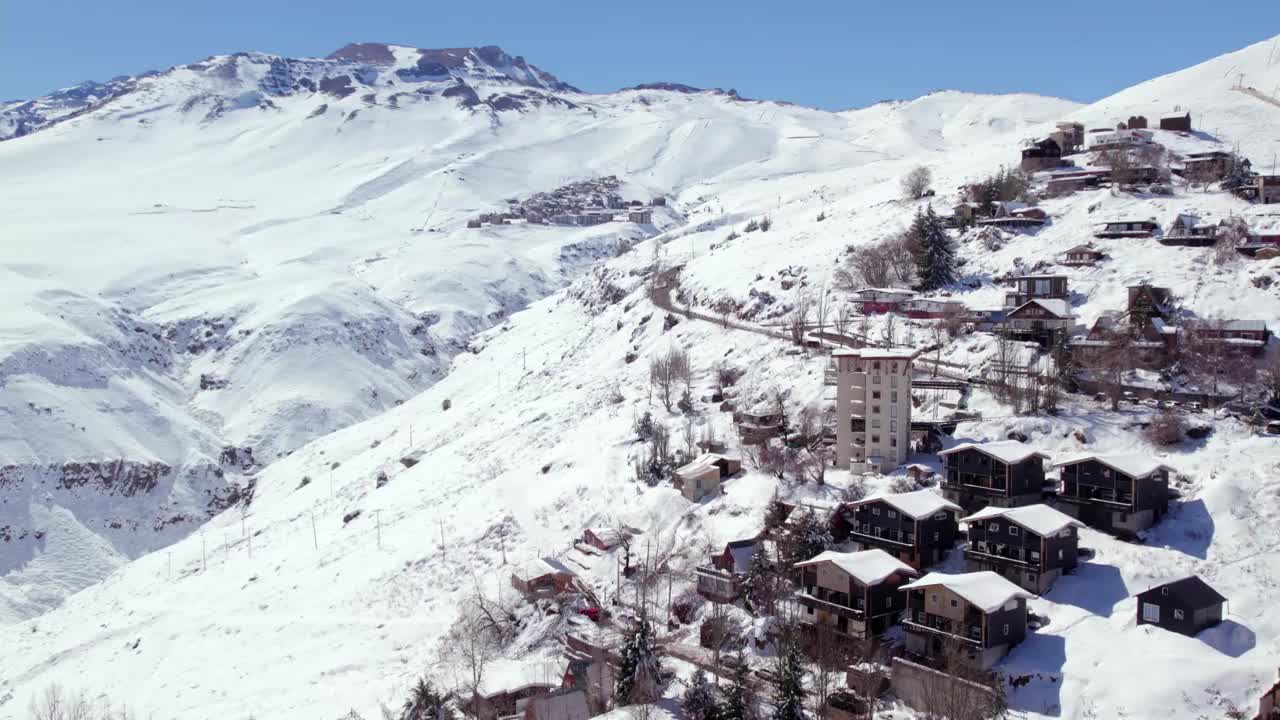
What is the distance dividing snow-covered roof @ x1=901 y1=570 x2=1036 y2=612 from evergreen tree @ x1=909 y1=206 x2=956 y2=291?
3127 cm

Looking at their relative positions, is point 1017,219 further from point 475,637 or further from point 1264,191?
point 475,637

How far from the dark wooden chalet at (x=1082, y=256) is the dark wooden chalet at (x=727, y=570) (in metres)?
30.3

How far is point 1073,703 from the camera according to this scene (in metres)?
25.0

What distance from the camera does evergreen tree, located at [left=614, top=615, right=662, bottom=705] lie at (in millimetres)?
27922

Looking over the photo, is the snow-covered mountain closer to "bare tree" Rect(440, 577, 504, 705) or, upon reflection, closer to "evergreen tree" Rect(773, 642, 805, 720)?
"bare tree" Rect(440, 577, 504, 705)

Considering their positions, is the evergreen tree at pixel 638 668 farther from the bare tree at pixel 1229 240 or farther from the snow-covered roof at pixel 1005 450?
the bare tree at pixel 1229 240

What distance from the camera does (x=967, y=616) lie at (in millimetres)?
26969

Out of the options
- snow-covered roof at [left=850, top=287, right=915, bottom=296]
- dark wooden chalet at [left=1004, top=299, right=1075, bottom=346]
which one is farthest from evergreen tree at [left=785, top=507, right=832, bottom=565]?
snow-covered roof at [left=850, top=287, right=915, bottom=296]

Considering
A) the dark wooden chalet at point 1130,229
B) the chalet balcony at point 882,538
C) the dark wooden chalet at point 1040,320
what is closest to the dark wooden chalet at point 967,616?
the chalet balcony at point 882,538

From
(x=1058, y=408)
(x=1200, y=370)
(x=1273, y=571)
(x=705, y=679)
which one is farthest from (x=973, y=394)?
(x=705, y=679)

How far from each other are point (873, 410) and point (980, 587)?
1190cm

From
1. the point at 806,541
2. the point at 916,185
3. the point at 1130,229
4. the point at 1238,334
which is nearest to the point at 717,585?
the point at 806,541

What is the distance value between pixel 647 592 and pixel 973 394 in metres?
17.3

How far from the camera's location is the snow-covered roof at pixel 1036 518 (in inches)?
1161
